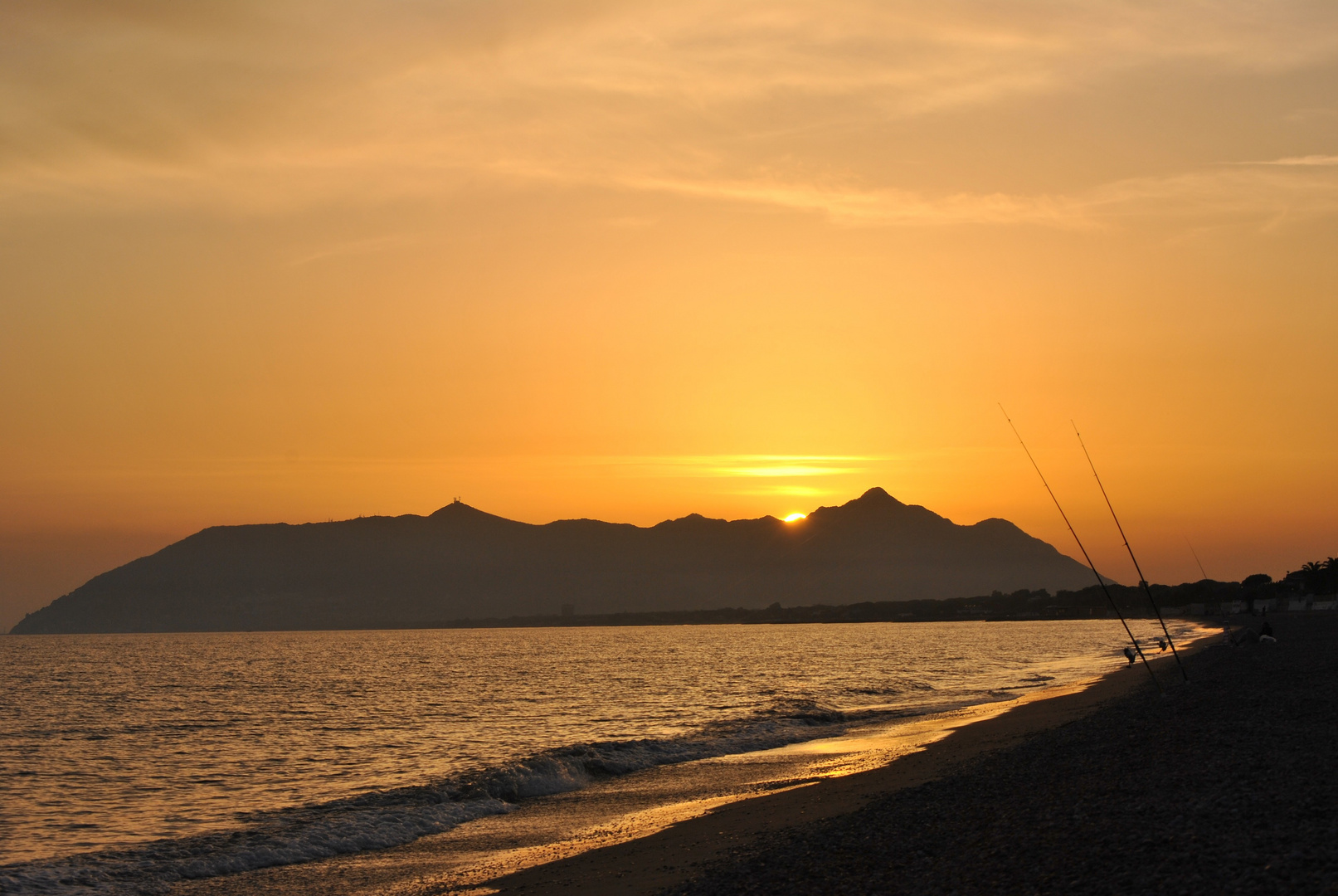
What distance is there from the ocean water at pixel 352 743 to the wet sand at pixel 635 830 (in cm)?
114

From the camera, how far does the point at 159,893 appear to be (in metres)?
14.0

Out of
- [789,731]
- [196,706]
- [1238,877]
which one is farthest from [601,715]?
[1238,877]

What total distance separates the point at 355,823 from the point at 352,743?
14.8 metres

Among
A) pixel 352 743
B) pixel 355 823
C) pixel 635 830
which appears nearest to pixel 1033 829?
pixel 635 830

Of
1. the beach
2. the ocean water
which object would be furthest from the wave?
the beach

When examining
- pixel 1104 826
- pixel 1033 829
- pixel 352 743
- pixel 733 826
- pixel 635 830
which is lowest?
pixel 352 743

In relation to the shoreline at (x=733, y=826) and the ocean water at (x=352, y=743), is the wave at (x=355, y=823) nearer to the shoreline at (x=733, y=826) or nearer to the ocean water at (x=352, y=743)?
the ocean water at (x=352, y=743)

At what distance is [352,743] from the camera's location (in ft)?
105

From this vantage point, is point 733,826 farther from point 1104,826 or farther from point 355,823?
point 355,823

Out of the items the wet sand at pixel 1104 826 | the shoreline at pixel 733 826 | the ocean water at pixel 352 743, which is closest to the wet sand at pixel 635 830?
the shoreline at pixel 733 826

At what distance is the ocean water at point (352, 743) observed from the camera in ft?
56.9

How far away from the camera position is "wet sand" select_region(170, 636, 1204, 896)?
42.7 feet

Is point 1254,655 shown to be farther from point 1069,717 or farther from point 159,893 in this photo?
point 159,893

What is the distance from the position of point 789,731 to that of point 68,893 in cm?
2105
